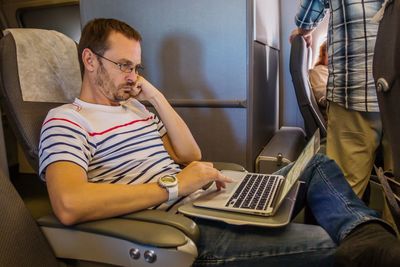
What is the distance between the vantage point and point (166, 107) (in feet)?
4.47

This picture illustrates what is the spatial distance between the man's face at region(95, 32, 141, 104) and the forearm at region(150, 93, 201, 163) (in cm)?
19

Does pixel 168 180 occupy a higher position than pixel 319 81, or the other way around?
pixel 319 81

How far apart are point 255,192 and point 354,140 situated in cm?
A: 61

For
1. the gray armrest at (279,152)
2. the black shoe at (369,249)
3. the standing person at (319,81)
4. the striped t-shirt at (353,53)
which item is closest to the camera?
the black shoe at (369,249)

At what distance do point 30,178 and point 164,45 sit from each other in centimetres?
153

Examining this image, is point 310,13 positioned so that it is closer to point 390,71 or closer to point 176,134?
point 176,134

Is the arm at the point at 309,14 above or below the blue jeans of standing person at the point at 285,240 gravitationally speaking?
above

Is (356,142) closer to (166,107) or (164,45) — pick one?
(166,107)

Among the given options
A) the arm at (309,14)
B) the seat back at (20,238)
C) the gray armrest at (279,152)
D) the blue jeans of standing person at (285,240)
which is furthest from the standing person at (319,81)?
the seat back at (20,238)

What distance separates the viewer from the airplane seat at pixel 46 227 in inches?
30.5

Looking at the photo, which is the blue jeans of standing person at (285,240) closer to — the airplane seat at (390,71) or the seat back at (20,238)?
the airplane seat at (390,71)

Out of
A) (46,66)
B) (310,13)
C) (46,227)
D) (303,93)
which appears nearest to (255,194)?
(46,227)

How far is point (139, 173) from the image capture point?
1129 millimetres

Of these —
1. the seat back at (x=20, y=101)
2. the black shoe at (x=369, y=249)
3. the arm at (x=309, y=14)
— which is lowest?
the black shoe at (x=369, y=249)
